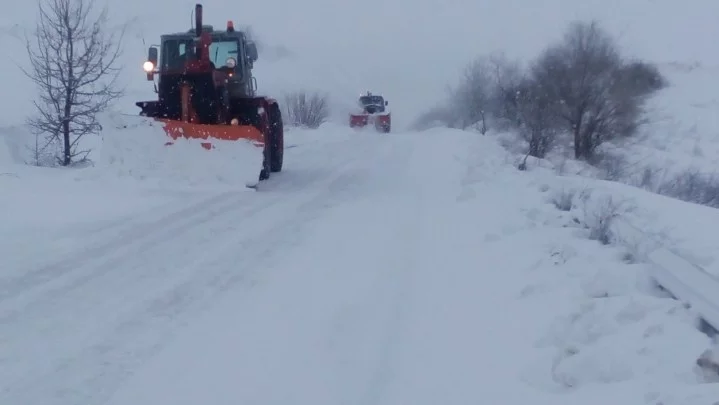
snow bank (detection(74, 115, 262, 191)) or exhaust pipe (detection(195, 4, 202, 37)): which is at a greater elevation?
exhaust pipe (detection(195, 4, 202, 37))

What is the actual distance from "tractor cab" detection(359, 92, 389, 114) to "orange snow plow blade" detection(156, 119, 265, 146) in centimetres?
3215

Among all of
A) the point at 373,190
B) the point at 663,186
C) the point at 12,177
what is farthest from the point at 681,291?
the point at 663,186

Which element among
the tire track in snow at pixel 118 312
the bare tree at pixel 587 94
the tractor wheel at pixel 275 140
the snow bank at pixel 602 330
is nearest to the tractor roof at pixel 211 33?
the tractor wheel at pixel 275 140

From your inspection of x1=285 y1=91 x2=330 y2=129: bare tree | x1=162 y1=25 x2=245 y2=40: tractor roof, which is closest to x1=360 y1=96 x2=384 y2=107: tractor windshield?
x1=285 y1=91 x2=330 y2=129: bare tree

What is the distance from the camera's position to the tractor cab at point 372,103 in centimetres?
4403

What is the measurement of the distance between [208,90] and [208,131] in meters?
1.07

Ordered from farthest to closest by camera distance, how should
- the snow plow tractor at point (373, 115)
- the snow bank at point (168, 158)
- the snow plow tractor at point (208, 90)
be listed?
the snow plow tractor at point (373, 115)
the snow plow tractor at point (208, 90)
the snow bank at point (168, 158)

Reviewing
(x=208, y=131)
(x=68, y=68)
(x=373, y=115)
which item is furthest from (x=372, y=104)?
(x=208, y=131)

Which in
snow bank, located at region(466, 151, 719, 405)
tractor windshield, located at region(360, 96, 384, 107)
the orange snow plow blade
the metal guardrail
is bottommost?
snow bank, located at region(466, 151, 719, 405)

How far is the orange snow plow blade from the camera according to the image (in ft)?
38.3

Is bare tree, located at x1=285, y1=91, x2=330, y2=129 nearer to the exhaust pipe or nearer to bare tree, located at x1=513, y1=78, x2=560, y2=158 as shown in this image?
bare tree, located at x1=513, y1=78, x2=560, y2=158

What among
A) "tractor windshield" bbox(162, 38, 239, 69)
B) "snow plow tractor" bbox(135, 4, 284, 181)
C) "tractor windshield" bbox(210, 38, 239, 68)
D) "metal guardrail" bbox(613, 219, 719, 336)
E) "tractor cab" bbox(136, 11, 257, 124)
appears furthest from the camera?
"tractor windshield" bbox(210, 38, 239, 68)

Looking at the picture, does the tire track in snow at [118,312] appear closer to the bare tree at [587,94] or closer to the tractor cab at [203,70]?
the tractor cab at [203,70]

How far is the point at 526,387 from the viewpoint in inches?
171
